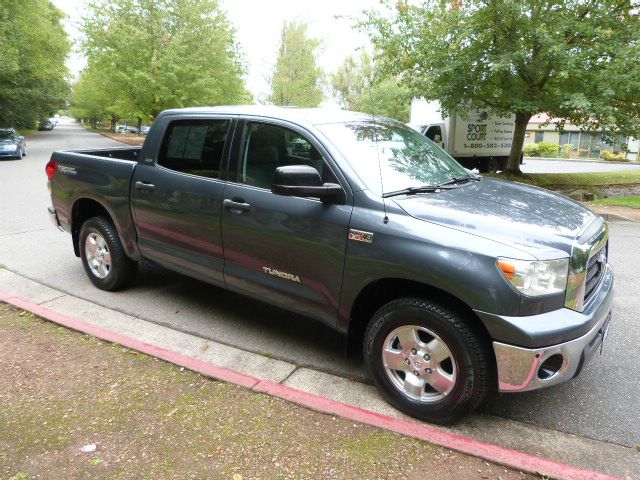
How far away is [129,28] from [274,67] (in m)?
13.1

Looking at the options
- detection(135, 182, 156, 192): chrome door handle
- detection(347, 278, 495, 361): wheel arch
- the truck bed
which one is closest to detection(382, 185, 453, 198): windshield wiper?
detection(347, 278, 495, 361): wheel arch

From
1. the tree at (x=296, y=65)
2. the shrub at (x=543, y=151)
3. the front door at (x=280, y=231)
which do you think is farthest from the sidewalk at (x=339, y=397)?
the shrub at (x=543, y=151)

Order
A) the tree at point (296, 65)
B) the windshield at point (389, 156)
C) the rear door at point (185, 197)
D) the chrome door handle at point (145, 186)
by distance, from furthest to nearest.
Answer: the tree at point (296, 65) → the chrome door handle at point (145, 186) → the rear door at point (185, 197) → the windshield at point (389, 156)

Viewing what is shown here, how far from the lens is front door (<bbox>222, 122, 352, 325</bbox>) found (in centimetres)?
320

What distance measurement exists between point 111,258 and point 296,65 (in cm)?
3438

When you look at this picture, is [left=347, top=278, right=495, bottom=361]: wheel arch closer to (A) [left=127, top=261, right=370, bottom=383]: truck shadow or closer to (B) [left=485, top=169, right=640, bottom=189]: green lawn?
(A) [left=127, top=261, right=370, bottom=383]: truck shadow

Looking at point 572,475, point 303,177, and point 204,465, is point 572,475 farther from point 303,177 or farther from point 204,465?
point 303,177

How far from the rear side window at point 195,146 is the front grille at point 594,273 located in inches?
106

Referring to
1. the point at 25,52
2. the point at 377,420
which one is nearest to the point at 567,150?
the point at 25,52

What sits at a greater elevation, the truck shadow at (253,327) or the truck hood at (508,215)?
the truck hood at (508,215)

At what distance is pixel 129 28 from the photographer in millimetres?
26125

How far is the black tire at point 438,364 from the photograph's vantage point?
2.69 meters

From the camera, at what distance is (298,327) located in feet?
14.3

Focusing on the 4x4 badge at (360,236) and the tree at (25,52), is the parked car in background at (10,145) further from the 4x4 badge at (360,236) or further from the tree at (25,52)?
the 4x4 badge at (360,236)
